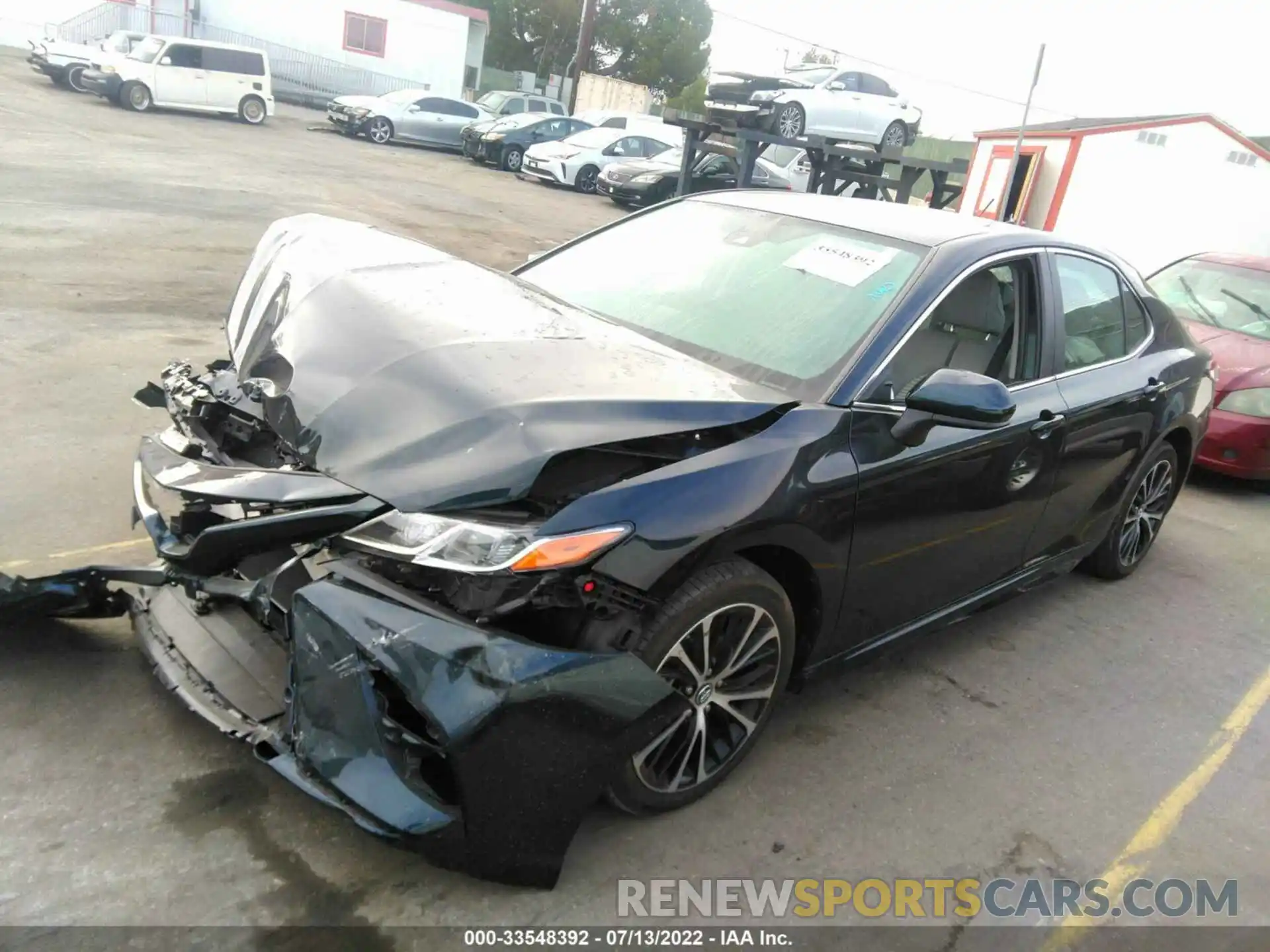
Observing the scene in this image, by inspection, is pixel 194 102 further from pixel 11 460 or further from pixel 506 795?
pixel 506 795

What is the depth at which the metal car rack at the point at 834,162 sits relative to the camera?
1084cm

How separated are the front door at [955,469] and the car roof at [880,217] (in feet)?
0.60

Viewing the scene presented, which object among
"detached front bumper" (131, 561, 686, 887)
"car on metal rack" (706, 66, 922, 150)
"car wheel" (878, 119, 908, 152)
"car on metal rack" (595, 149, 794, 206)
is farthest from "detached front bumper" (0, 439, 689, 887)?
"car wheel" (878, 119, 908, 152)

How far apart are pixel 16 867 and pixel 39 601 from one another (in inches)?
33.3

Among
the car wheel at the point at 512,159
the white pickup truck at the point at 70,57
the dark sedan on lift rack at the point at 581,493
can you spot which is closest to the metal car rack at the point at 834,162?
the dark sedan on lift rack at the point at 581,493

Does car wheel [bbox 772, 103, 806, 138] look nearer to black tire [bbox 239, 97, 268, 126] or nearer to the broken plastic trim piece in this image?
the broken plastic trim piece

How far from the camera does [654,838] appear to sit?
2.70 m

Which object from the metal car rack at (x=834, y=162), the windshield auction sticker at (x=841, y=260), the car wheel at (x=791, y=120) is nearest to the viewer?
the windshield auction sticker at (x=841, y=260)

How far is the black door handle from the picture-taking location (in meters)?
3.55

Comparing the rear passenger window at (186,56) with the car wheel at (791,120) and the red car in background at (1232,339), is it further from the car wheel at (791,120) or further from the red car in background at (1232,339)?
the red car in background at (1232,339)

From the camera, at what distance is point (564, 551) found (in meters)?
2.23

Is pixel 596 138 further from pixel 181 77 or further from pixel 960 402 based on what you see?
pixel 960 402

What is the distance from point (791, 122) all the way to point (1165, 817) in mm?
13711

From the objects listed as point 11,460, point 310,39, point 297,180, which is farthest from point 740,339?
point 310,39
